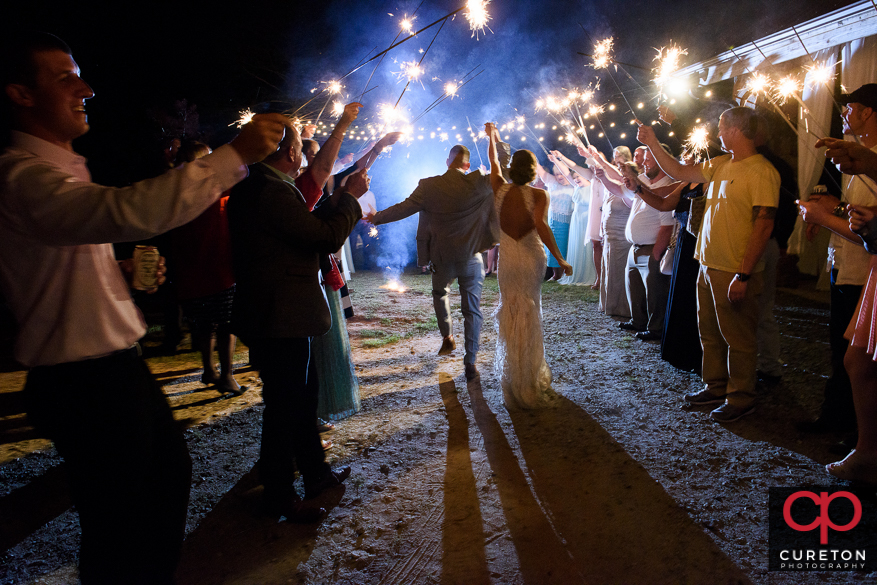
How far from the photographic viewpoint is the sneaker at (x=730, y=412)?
3365 millimetres

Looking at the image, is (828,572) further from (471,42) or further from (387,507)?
(471,42)

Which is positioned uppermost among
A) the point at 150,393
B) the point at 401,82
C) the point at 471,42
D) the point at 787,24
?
the point at 471,42

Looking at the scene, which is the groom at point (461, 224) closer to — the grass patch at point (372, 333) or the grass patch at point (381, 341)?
the grass patch at point (381, 341)

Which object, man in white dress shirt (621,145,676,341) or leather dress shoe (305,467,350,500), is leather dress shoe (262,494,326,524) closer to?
leather dress shoe (305,467,350,500)

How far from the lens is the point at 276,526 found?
2.40 meters

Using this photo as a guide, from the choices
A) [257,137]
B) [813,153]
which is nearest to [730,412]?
[257,137]

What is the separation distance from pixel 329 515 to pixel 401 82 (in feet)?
43.7

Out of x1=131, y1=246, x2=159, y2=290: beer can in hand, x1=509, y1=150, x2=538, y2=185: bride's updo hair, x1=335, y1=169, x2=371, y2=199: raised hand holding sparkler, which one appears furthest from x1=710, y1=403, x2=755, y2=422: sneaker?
x1=131, y1=246, x2=159, y2=290: beer can in hand

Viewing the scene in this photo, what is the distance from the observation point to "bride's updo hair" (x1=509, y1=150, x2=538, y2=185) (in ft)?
11.8

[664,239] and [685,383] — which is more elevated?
[664,239]

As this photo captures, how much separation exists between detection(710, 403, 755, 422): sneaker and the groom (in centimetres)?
212

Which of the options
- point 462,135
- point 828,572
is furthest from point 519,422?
point 462,135

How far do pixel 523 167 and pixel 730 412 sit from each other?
2.56 m

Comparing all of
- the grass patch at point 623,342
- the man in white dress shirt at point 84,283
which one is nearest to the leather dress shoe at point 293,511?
the man in white dress shirt at point 84,283
